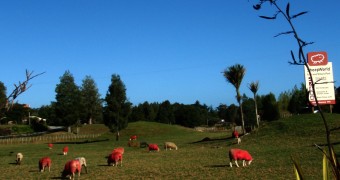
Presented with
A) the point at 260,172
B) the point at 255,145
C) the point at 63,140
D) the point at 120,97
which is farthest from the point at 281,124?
the point at 63,140

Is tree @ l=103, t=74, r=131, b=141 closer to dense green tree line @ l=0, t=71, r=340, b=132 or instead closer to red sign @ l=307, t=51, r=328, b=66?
dense green tree line @ l=0, t=71, r=340, b=132

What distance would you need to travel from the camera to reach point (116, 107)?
210 ft

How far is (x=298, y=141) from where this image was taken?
33750 millimetres

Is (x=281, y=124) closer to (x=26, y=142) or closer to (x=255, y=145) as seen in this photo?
(x=255, y=145)

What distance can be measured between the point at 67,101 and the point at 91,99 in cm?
1428

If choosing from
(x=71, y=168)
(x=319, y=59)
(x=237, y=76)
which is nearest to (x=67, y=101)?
(x=237, y=76)

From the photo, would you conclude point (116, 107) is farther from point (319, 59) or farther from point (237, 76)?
point (319, 59)

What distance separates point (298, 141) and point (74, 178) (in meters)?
20.6

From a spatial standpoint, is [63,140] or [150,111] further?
[150,111]

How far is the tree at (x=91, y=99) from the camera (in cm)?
10369

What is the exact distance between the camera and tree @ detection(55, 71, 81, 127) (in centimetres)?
8500

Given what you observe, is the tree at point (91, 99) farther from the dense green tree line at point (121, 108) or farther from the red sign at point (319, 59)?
the red sign at point (319, 59)

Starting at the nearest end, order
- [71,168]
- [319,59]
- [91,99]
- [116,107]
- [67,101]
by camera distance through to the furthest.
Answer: [71,168]
[319,59]
[116,107]
[67,101]
[91,99]

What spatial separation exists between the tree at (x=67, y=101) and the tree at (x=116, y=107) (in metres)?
22.4
